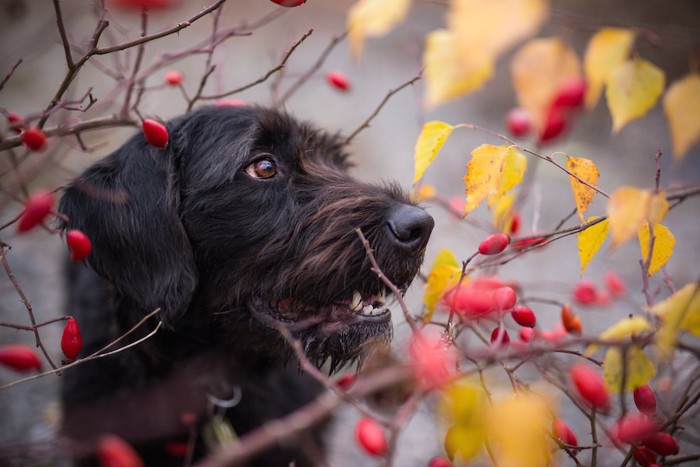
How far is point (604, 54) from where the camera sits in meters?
1.23

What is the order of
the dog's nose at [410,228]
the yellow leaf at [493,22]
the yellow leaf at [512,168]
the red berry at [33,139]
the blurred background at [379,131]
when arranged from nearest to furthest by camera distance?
the yellow leaf at [493,22], the red berry at [33,139], the yellow leaf at [512,168], the dog's nose at [410,228], the blurred background at [379,131]

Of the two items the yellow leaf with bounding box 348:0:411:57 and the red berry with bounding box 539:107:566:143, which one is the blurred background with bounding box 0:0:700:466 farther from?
the yellow leaf with bounding box 348:0:411:57

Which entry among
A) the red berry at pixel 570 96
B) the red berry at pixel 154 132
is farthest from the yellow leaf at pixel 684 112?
the red berry at pixel 154 132

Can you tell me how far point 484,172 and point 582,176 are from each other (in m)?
0.33

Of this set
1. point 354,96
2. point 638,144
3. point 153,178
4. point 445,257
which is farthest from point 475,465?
point 354,96

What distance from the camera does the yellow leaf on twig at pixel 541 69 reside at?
1.20 metres

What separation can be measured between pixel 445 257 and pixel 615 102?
905mm

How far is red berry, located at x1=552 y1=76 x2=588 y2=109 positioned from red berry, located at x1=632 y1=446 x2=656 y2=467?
105 centimetres

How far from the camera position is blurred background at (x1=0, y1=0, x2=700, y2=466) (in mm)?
3314

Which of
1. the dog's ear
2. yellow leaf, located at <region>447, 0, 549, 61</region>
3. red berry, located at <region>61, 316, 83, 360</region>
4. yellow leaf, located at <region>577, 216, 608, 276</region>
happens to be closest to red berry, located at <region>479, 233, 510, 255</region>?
yellow leaf, located at <region>577, 216, 608, 276</region>

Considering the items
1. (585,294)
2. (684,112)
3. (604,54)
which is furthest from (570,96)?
(585,294)

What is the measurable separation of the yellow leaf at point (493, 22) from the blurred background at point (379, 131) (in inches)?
14.2

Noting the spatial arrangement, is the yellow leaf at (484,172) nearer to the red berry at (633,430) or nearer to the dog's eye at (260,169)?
the red berry at (633,430)

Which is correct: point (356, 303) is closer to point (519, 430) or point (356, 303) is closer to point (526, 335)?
point (526, 335)
